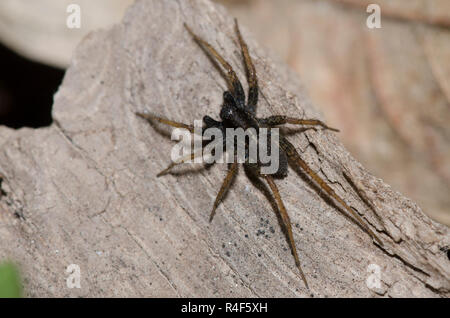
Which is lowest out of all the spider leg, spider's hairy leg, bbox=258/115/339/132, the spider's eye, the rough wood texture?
Result: the rough wood texture

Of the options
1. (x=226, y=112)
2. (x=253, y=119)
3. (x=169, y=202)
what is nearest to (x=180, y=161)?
(x=169, y=202)

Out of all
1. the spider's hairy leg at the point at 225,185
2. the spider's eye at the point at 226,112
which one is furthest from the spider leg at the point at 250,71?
the spider's hairy leg at the point at 225,185

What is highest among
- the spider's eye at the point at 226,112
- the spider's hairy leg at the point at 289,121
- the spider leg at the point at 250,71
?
the spider leg at the point at 250,71

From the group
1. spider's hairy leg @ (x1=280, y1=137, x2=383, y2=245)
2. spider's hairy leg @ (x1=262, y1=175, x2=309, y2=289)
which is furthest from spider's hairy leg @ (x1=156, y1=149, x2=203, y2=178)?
spider's hairy leg @ (x1=280, y1=137, x2=383, y2=245)

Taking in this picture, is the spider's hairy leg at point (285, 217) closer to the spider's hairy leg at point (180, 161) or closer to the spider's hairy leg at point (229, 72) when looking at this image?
the spider's hairy leg at point (180, 161)

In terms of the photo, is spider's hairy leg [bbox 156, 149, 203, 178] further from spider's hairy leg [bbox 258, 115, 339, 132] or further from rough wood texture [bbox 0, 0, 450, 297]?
spider's hairy leg [bbox 258, 115, 339, 132]
